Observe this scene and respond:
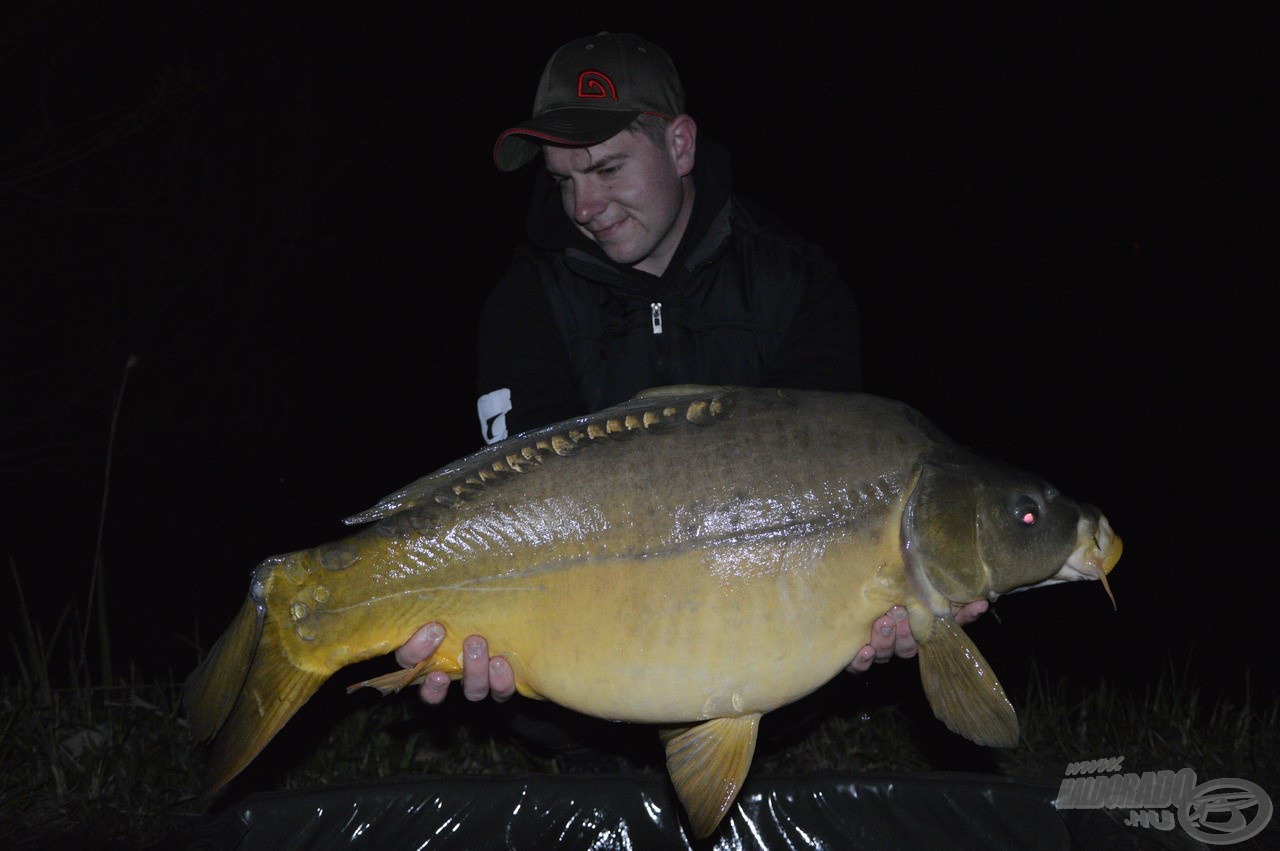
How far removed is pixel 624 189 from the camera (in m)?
2.21

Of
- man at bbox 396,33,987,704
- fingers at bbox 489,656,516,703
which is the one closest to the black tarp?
fingers at bbox 489,656,516,703

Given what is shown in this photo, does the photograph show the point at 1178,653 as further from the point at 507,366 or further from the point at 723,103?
the point at 723,103

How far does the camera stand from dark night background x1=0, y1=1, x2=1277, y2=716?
5.07m

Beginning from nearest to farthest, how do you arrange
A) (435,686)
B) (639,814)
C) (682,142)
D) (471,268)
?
1. (435,686)
2. (639,814)
3. (682,142)
4. (471,268)

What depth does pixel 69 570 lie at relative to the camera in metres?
5.81

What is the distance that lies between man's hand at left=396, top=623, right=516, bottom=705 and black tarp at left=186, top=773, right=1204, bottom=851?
523mm

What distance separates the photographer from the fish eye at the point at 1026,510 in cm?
159

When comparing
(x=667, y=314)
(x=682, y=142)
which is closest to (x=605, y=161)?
(x=682, y=142)

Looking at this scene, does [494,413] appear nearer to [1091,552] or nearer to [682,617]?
[682,617]

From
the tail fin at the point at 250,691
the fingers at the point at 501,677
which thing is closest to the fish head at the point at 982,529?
the fingers at the point at 501,677

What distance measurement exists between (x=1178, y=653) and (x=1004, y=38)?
18.0 metres

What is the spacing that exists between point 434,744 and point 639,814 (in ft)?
2.08

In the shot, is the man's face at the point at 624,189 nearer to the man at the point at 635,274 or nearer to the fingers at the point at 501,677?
the man at the point at 635,274

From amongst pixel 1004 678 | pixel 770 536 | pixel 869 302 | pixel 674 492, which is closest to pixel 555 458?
pixel 674 492
